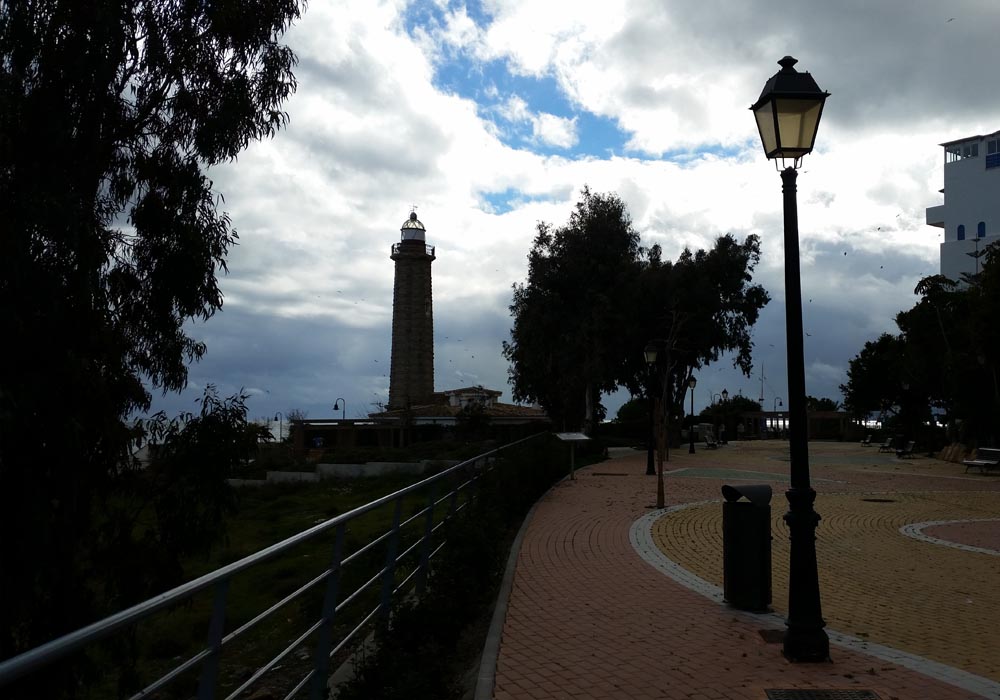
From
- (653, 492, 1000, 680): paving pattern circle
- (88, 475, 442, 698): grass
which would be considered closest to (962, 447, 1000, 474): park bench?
(653, 492, 1000, 680): paving pattern circle

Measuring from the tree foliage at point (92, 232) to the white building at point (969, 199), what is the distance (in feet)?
307

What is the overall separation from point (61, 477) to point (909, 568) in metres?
9.73

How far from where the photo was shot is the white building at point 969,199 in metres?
91.2

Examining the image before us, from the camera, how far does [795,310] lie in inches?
283

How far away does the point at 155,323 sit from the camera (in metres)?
10.4

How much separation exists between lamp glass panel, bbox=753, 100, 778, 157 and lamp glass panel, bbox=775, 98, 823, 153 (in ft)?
0.17

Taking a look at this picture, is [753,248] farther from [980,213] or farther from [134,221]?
[980,213]

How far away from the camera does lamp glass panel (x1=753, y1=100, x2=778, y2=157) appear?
23.4 feet

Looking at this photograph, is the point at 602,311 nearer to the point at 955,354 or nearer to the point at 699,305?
the point at 699,305

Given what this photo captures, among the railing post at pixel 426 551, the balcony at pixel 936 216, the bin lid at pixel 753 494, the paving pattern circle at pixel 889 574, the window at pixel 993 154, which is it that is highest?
the window at pixel 993 154

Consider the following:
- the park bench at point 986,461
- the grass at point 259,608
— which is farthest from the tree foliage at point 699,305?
the grass at point 259,608

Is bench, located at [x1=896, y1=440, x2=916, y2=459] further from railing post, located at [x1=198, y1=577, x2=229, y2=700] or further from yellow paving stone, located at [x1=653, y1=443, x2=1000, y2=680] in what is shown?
railing post, located at [x1=198, y1=577, x2=229, y2=700]

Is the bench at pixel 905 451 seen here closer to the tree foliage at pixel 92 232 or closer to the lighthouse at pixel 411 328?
the tree foliage at pixel 92 232

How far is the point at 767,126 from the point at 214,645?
5871 millimetres
